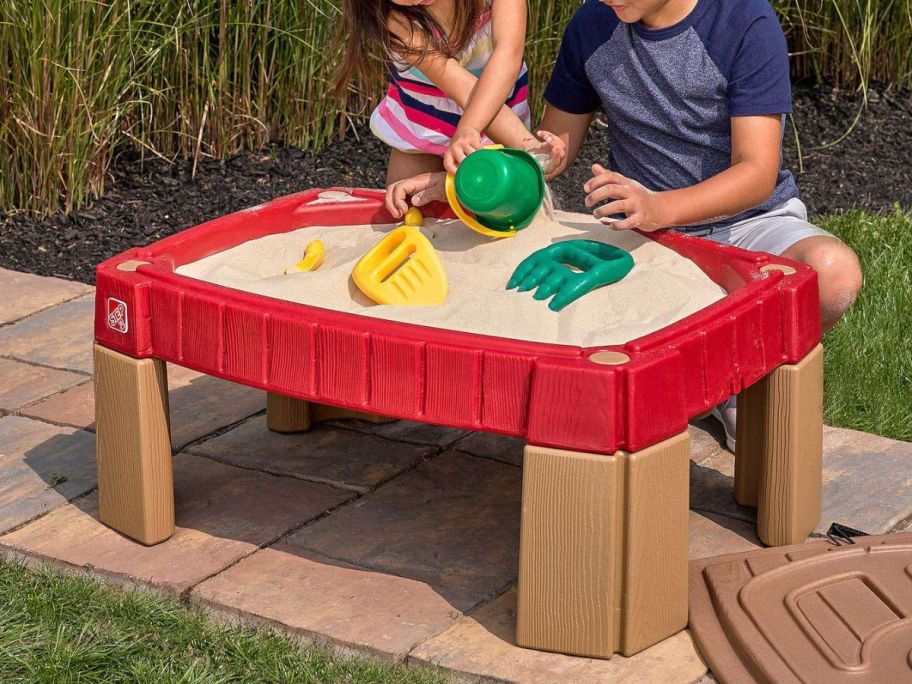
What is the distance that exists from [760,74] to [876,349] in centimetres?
84

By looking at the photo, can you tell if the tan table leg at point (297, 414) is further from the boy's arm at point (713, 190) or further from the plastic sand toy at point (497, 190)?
the boy's arm at point (713, 190)

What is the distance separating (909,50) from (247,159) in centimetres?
245

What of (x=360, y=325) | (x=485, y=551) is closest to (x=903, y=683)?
(x=485, y=551)

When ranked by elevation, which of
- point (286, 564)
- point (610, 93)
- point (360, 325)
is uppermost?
point (610, 93)

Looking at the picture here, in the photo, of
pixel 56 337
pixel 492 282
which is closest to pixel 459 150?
pixel 492 282

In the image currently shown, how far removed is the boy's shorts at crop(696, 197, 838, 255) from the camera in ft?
8.43

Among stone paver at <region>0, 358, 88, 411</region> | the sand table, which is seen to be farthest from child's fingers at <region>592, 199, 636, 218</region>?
stone paver at <region>0, 358, 88, 411</region>

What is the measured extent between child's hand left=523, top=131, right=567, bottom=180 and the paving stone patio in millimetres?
553

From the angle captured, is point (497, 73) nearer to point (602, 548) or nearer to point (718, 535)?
point (718, 535)

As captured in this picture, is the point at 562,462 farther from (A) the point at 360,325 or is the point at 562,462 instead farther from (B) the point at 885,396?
(B) the point at 885,396

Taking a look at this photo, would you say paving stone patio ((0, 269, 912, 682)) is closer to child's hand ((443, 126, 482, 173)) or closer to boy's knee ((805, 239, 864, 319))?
boy's knee ((805, 239, 864, 319))

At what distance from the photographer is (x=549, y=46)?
4.43m

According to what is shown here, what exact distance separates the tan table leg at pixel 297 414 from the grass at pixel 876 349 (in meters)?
0.97

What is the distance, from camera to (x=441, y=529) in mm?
2367
